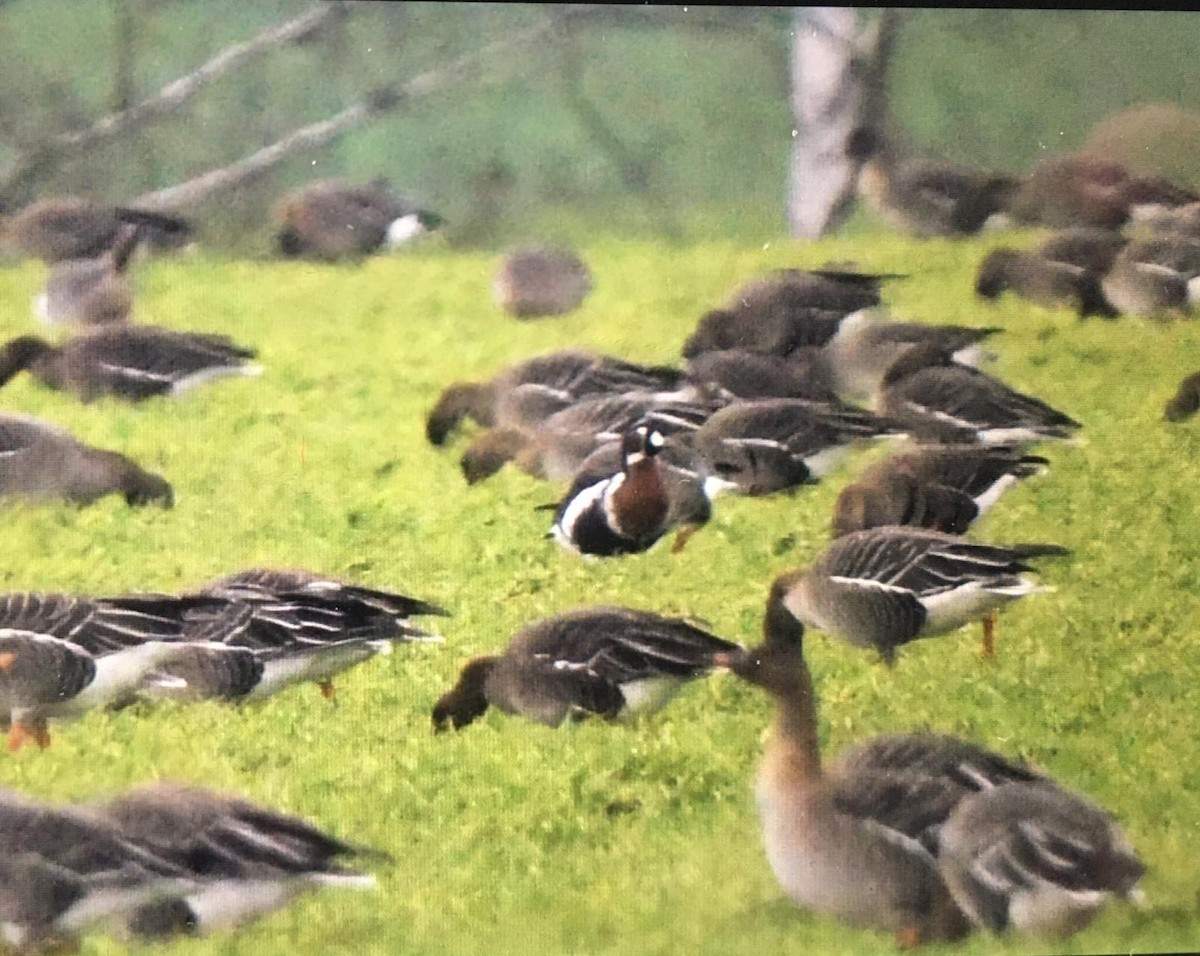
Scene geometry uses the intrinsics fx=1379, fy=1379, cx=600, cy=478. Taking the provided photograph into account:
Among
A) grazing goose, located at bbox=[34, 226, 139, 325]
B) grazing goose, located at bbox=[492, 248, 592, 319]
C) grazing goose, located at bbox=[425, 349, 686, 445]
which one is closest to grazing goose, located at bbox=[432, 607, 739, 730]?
grazing goose, located at bbox=[425, 349, 686, 445]

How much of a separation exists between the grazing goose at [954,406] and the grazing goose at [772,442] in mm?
62

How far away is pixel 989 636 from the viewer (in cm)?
156

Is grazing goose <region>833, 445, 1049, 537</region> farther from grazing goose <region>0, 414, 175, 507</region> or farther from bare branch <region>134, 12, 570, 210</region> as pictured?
grazing goose <region>0, 414, 175, 507</region>

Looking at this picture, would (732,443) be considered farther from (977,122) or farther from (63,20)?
(63,20)

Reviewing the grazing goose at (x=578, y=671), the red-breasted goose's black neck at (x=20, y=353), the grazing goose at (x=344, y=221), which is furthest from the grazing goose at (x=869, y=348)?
the red-breasted goose's black neck at (x=20, y=353)

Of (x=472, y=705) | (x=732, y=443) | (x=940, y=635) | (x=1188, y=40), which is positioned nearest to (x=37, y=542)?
(x=472, y=705)

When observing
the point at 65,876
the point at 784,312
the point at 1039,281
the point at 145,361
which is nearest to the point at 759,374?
the point at 784,312

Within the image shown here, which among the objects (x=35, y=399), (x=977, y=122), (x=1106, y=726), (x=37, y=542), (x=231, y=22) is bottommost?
(x=1106, y=726)

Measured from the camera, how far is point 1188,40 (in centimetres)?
164

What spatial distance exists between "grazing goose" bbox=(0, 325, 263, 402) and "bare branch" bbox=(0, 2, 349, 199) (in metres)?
0.19

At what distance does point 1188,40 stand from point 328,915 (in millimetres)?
1404

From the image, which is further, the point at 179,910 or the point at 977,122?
the point at 977,122

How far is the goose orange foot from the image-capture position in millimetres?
1460

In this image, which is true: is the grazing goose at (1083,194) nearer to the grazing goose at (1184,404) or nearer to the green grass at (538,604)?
the green grass at (538,604)
